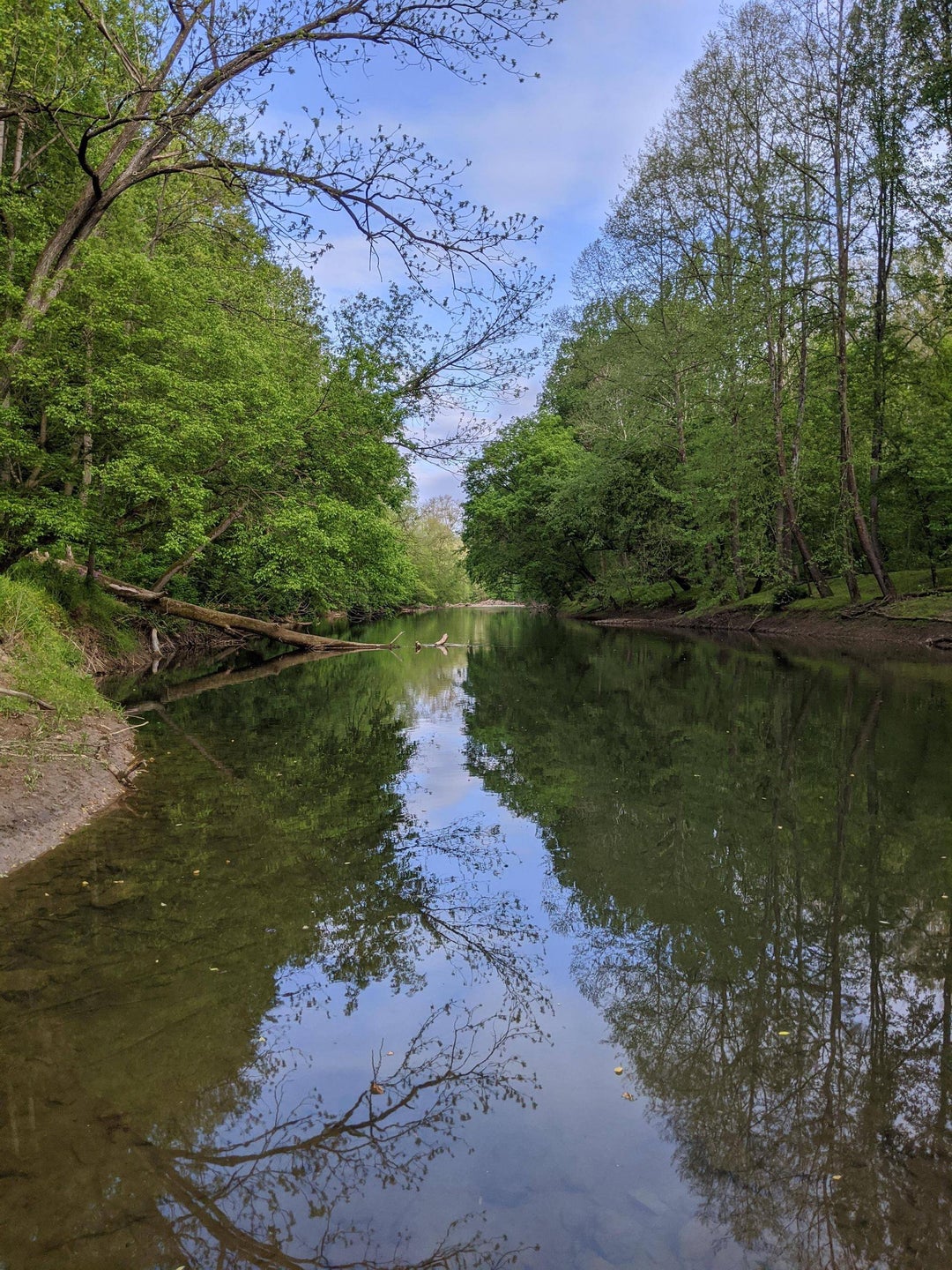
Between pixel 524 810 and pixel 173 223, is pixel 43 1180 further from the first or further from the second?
pixel 173 223

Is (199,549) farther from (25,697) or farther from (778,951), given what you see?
(778,951)

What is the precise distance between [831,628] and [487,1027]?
22949 millimetres

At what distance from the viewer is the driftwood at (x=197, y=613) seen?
57.6 feet

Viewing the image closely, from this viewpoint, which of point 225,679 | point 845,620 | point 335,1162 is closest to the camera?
point 335,1162

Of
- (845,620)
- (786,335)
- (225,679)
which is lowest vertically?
(225,679)

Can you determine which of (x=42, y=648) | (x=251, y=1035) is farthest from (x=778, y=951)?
(x=42, y=648)

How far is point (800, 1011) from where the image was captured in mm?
3842

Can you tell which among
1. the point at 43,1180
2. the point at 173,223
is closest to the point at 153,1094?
the point at 43,1180

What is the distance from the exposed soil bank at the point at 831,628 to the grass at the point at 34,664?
706 inches

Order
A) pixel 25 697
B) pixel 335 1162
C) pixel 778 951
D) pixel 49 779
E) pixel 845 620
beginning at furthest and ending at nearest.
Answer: pixel 845 620, pixel 25 697, pixel 49 779, pixel 778 951, pixel 335 1162

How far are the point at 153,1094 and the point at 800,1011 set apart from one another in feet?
9.69

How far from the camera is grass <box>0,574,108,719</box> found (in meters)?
8.20

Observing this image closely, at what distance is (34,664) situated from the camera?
29.2 feet

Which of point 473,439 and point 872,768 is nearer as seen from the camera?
point 872,768
